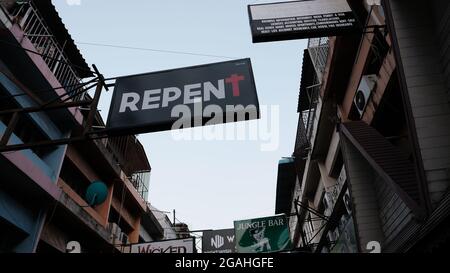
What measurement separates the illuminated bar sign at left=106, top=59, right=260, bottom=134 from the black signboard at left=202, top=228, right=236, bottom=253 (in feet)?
35.9

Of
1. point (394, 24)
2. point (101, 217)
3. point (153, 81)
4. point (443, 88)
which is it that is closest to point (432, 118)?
point (443, 88)

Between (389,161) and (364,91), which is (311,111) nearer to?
(364,91)

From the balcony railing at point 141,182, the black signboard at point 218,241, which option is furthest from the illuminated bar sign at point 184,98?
the balcony railing at point 141,182

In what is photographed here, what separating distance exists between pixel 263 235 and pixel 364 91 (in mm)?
6520

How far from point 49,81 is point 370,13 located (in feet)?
33.7

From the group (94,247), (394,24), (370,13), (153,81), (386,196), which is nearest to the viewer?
(153,81)

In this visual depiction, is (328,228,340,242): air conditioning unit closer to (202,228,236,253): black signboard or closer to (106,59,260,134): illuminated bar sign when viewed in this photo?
(202,228,236,253): black signboard

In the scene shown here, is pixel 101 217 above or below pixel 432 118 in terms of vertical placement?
above

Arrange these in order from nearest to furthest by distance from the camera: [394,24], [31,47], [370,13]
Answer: [394,24] < [370,13] < [31,47]

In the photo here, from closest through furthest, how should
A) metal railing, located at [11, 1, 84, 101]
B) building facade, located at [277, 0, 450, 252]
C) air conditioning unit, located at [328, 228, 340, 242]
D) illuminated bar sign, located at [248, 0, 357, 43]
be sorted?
building facade, located at [277, 0, 450, 252] → illuminated bar sign, located at [248, 0, 357, 43] → metal railing, located at [11, 1, 84, 101] → air conditioning unit, located at [328, 228, 340, 242]

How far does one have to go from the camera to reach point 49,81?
1123cm

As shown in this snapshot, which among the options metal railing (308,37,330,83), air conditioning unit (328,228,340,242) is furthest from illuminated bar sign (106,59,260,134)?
metal railing (308,37,330,83)

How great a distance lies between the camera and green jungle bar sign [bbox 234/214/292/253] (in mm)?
12680

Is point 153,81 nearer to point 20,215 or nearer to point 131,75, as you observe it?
point 131,75
